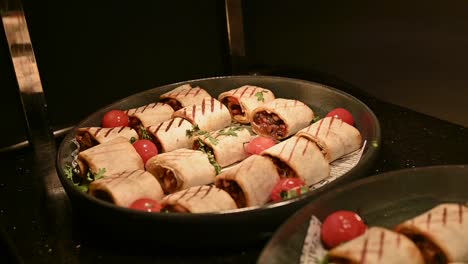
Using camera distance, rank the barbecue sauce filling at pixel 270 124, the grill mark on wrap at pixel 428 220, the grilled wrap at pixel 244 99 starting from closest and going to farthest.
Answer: the grill mark on wrap at pixel 428 220 < the barbecue sauce filling at pixel 270 124 < the grilled wrap at pixel 244 99

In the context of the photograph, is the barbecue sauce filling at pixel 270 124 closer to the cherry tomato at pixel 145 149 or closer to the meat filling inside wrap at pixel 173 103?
the meat filling inside wrap at pixel 173 103

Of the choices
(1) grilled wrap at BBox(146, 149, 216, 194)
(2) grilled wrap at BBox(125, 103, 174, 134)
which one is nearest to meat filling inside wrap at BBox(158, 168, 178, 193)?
(1) grilled wrap at BBox(146, 149, 216, 194)

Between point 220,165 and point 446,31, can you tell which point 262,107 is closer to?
point 220,165

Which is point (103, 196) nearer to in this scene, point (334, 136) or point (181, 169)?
point (181, 169)

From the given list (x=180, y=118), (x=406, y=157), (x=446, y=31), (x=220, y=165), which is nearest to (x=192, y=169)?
(x=220, y=165)

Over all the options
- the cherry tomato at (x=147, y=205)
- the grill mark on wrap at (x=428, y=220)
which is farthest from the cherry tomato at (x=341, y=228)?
the cherry tomato at (x=147, y=205)
